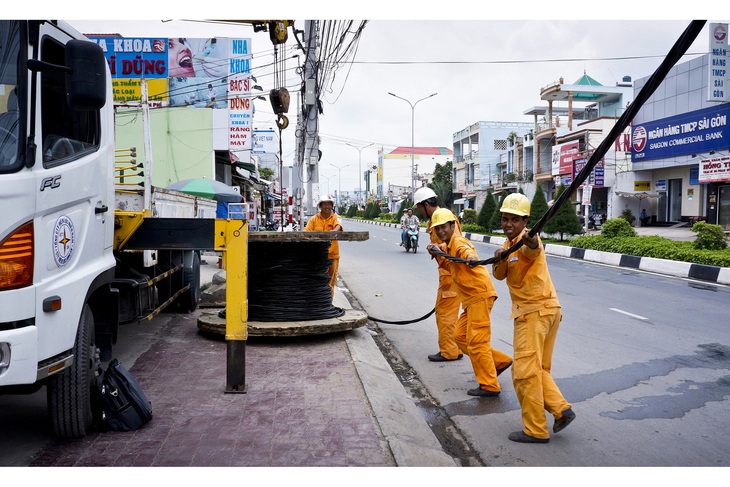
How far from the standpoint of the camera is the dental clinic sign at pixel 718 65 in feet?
76.2

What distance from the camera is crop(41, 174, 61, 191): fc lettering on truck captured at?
10.8 ft

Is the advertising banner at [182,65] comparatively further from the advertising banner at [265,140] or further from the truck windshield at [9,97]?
→ the truck windshield at [9,97]

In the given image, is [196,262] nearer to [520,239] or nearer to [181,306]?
[181,306]

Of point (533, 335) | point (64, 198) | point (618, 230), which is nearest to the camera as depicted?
point (64, 198)

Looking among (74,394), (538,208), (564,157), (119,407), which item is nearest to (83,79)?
(74,394)

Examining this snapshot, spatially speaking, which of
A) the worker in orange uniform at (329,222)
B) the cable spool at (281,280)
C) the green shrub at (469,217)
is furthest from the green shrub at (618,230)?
the green shrub at (469,217)

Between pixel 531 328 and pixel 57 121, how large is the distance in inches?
123

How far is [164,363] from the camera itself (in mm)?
5789

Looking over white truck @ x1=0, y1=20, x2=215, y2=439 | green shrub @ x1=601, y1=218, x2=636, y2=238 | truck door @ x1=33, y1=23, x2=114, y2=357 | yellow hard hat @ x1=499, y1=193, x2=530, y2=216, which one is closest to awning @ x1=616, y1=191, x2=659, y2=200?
green shrub @ x1=601, y1=218, x2=636, y2=238

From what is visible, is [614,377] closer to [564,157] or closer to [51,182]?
[51,182]

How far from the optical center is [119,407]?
3.98m

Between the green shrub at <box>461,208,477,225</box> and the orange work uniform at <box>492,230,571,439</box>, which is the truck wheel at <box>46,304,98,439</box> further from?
the green shrub at <box>461,208,477,225</box>

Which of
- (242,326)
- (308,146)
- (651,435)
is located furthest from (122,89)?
(651,435)

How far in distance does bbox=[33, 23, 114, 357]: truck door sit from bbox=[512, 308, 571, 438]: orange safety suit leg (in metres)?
2.70
